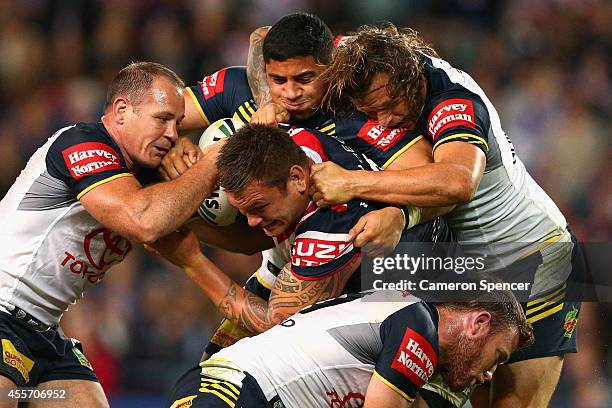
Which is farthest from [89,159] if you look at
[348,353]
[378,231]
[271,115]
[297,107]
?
[348,353]

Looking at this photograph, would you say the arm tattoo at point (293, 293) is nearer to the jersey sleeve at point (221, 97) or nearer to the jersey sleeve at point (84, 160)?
the jersey sleeve at point (84, 160)

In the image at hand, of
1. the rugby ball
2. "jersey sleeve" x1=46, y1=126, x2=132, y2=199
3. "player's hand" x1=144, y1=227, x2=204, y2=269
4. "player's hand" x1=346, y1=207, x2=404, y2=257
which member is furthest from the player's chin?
"jersey sleeve" x1=46, y1=126, x2=132, y2=199

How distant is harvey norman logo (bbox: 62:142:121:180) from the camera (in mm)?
4129

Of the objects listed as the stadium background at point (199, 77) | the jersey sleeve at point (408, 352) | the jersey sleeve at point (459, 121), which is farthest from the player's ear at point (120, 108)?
the stadium background at point (199, 77)

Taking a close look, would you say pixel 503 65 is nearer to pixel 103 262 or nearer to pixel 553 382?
pixel 553 382

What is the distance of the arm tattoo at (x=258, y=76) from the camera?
4688mm

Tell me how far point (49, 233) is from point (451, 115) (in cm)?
182

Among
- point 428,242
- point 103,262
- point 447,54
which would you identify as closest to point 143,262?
point 447,54

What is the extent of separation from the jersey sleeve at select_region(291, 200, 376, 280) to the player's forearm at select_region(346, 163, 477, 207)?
0.10m

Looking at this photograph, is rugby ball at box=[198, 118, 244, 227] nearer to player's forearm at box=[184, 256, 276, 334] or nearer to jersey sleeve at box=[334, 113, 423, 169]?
player's forearm at box=[184, 256, 276, 334]

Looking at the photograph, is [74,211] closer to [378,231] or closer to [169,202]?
[169,202]

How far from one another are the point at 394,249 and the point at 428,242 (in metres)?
0.23

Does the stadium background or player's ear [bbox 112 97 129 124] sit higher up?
player's ear [bbox 112 97 129 124]

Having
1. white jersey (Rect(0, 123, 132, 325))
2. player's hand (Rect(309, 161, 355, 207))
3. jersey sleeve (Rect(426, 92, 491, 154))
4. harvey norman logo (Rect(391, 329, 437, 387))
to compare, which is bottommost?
harvey norman logo (Rect(391, 329, 437, 387))
